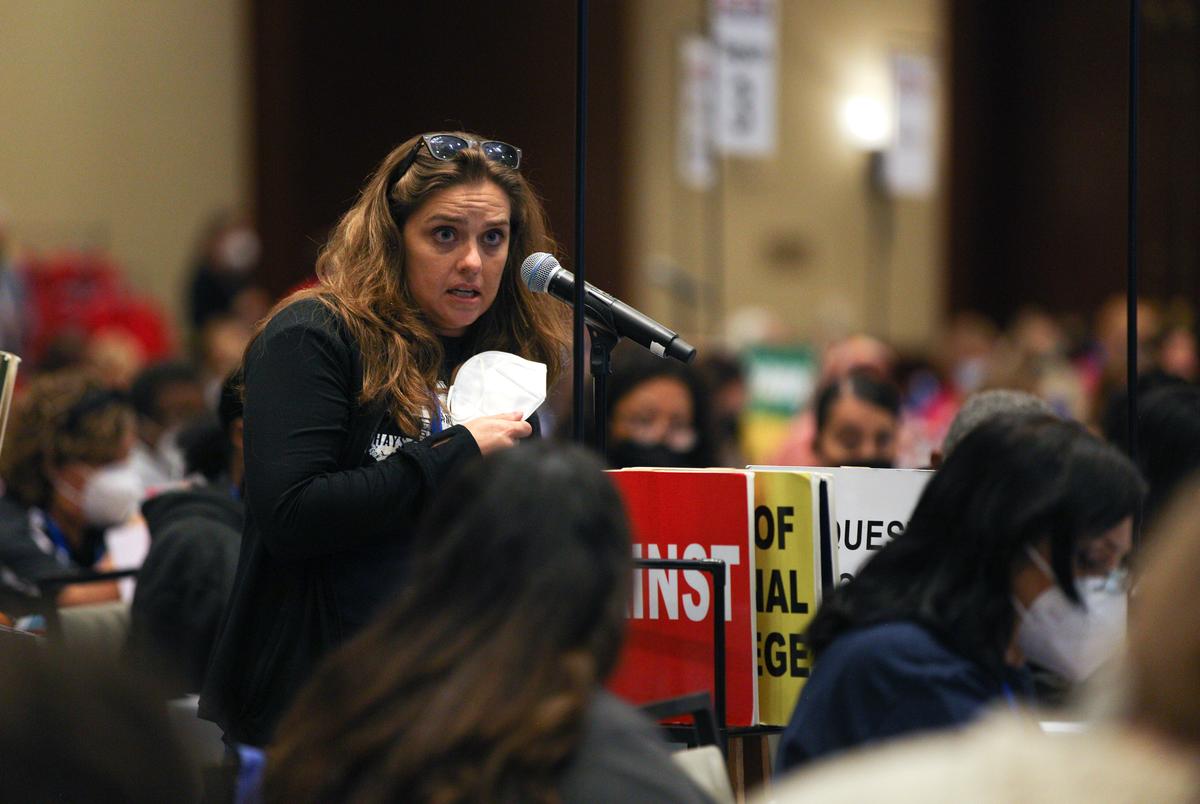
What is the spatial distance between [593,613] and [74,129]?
1152cm

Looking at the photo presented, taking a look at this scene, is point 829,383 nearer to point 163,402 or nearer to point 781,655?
point 163,402

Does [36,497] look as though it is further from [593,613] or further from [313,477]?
[593,613]

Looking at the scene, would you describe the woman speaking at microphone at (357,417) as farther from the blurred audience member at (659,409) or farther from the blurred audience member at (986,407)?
the blurred audience member at (659,409)

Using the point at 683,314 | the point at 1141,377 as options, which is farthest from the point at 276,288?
the point at 1141,377

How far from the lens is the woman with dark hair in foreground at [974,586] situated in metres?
2.21

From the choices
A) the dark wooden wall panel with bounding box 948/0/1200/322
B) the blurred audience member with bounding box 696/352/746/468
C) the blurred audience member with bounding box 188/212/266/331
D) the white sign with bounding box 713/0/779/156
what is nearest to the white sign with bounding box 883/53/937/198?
the dark wooden wall panel with bounding box 948/0/1200/322

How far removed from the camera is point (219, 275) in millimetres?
11953

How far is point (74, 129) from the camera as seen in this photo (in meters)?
12.3

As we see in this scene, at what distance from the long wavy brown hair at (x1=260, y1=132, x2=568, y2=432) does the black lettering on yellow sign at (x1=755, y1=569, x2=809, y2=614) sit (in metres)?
0.55

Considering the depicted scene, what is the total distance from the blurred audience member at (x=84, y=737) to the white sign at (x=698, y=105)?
445 inches

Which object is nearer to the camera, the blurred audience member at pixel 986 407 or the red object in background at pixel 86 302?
the blurred audience member at pixel 986 407

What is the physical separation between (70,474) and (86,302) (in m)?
7.06

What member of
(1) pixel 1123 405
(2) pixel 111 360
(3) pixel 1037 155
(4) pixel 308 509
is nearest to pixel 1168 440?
(1) pixel 1123 405

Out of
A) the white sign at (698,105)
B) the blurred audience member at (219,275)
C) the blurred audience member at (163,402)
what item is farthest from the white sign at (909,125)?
the blurred audience member at (163,402)
